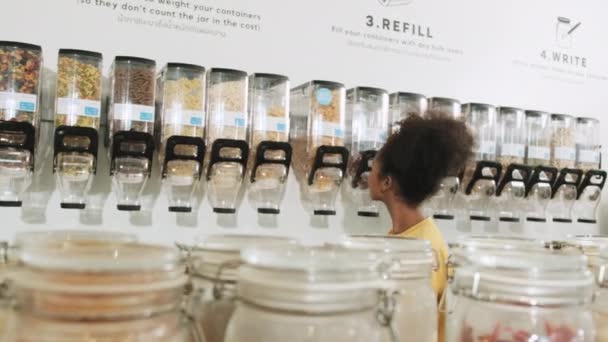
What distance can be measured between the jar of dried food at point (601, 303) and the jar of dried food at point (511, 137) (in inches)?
39.8

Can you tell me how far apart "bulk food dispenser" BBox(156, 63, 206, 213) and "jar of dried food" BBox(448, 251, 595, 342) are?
35.7 inches

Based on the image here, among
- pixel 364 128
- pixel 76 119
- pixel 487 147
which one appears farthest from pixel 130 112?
pixel 487 147

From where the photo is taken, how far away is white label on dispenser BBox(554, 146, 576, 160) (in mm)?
2219

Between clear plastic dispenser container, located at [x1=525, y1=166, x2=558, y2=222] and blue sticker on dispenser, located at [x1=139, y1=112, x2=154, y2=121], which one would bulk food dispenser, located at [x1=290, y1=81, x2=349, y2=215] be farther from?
clear plastic dispenser container, located at [x1=525, y1=166, x2=558, y2=222]

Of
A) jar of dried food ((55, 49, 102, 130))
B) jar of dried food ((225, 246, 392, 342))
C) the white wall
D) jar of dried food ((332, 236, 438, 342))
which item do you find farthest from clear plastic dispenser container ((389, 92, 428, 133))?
jar of dried food ((225, 246, 392, 342))

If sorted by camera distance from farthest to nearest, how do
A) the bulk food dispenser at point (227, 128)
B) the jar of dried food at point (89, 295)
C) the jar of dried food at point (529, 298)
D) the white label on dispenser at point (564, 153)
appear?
the white label on dispenser at point (564, 153), the bulk food dispenser at point (227, 128), the jar of dried food at point (529, 298), the jar of dried food at point (89, 295)

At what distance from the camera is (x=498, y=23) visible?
2430 mm

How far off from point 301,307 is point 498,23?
202cm

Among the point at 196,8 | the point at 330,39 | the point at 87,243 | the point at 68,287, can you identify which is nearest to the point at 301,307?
the point at 68,287

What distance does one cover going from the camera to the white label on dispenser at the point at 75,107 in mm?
1488

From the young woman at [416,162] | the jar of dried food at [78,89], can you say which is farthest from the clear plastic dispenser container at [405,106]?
the jar of dried food at [78,89]

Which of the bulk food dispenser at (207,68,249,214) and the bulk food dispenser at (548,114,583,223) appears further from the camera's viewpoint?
the bulk food dispenser at (548,114,583,223)

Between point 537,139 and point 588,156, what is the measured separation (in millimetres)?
256

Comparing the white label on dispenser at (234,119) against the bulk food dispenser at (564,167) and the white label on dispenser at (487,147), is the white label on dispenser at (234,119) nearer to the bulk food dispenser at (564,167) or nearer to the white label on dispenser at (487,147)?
the white label on dispenser at (487,147)
